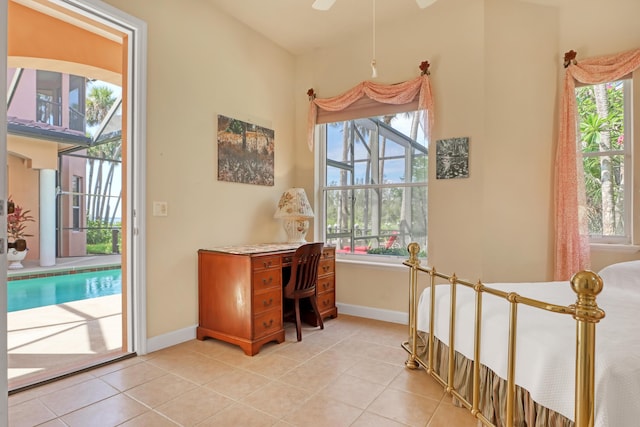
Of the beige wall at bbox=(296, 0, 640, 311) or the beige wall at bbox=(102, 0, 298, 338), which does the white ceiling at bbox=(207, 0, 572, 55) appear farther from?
the beige wall at bbox=(296, 0, 640, 311)

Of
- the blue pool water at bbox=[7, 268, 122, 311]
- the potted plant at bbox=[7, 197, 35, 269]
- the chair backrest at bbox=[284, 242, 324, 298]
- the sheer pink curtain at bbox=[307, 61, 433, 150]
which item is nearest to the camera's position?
the chair backrest at bbox=[284, 242, 324, 298]

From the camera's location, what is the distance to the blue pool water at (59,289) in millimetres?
4242

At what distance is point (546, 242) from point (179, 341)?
3.16 m

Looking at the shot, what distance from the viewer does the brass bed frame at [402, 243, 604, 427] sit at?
97 cm

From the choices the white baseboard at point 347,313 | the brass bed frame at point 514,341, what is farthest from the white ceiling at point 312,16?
the white baseboard at point 347,313

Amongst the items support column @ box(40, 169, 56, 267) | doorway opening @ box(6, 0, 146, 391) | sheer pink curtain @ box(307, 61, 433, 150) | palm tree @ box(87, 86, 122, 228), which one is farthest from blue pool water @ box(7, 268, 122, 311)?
sheer pink curtain @ box(307, 61, 433, 150)

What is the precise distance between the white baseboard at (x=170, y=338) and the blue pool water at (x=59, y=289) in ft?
7.97

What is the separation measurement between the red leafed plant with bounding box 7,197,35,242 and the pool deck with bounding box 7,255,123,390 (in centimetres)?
353

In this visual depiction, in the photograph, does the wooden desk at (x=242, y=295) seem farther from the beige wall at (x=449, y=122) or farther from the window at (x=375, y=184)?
the window at (x=375, y=184)

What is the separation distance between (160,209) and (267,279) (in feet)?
3.27

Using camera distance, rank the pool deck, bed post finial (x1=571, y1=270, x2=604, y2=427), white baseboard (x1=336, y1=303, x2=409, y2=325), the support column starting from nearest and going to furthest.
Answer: bed post finial (x1=571, y1=270, x2=604, y2=427) → the pool deck → white baseboard (x1=336, y1=303, x2=409, y2=325) → the support column

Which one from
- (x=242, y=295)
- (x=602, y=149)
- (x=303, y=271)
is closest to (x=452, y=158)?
(x=602, y=149)

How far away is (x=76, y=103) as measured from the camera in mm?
7438

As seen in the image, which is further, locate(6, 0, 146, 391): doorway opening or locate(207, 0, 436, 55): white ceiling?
locate(207, 0, 436, 55): white ceiling
